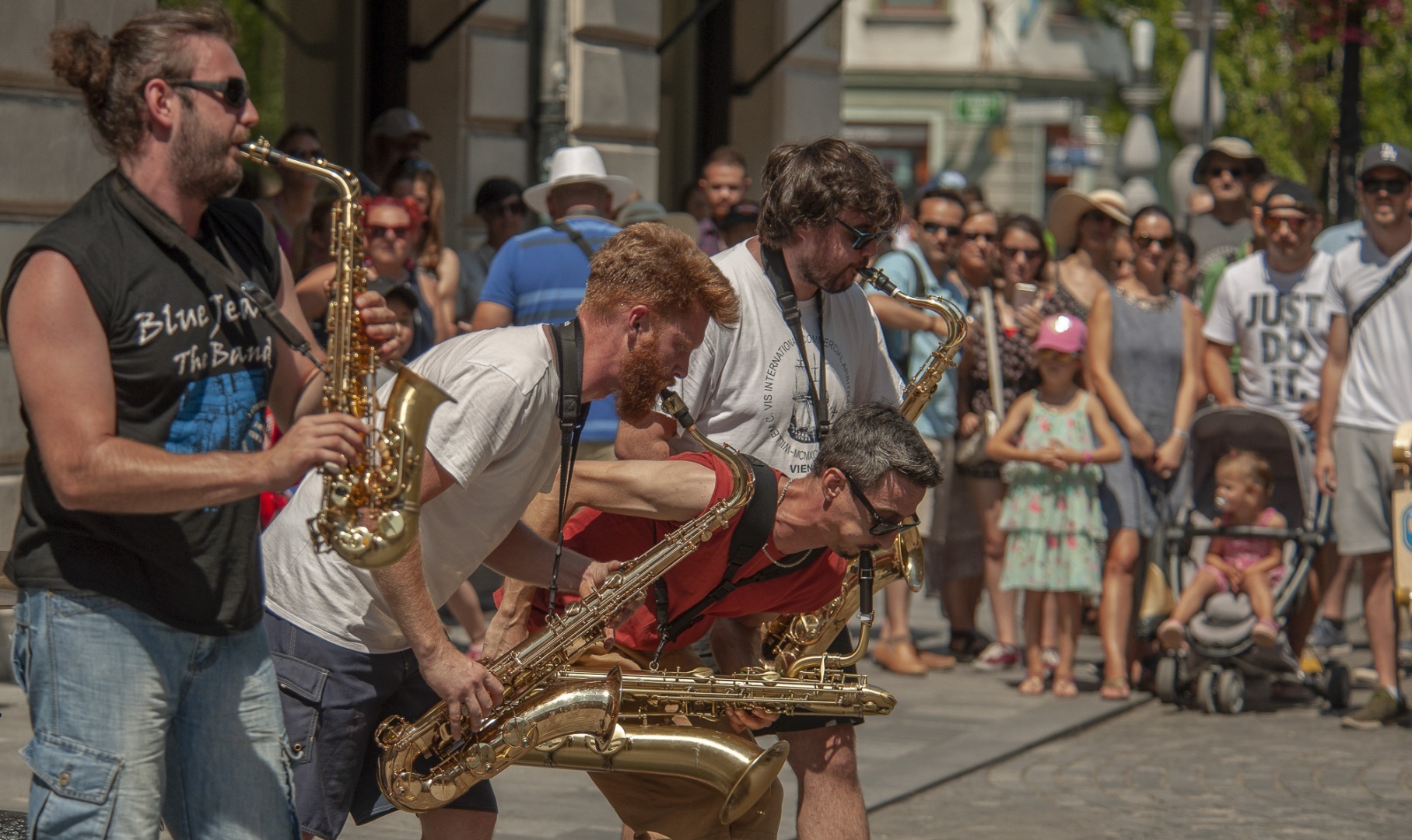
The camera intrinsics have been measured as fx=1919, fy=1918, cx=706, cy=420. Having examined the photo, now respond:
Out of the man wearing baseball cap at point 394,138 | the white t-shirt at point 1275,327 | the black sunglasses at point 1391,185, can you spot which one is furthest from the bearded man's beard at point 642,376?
the man wearing baseball cap at point 394,138

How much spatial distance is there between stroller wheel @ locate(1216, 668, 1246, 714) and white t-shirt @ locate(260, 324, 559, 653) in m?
5.03

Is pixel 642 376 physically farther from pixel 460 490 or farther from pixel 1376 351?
pixel 1376 351

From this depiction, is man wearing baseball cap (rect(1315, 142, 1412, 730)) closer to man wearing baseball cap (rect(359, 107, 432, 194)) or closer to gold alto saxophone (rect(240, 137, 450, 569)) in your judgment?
man wearing baseball cap (rect(359, 107, 432, 194))

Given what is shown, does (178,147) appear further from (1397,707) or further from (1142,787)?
(1397,707)

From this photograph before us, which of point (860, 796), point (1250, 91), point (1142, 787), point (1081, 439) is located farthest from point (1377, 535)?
point (1250, 91)

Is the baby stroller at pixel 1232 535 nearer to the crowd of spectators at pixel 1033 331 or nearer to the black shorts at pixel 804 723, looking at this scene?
the crowd of spectators at pixel 1033 331

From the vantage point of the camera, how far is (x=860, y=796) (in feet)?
15.2

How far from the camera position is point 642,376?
3.78 metres

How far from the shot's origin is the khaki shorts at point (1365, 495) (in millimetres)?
8148

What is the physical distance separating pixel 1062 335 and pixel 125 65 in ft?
20.1

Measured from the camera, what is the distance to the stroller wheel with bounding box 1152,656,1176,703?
27.2ft

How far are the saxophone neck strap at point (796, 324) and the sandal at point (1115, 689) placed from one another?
4113 mm

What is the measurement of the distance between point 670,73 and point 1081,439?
6.73 meters

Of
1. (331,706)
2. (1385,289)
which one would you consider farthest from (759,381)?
(1385,289)
